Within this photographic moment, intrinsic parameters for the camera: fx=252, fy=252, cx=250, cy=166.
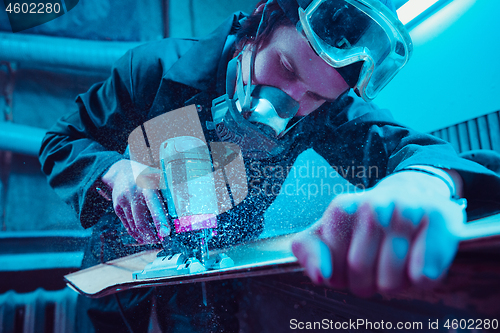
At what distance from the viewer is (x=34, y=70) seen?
89cm

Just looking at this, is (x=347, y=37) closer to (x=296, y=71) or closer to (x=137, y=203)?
(x=296, y=71)

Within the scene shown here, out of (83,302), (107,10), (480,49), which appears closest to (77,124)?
(83,302)

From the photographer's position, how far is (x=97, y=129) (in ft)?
2.02

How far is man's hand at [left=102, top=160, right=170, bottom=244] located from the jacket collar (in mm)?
209

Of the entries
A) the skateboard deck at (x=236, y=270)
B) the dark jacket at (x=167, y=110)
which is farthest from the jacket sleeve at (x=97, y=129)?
the skateboard deck at (x=236, y=270)

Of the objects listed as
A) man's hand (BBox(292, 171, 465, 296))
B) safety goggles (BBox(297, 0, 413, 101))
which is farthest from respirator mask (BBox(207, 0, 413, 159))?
man's hand (BBox(292, 171, 465, 296))

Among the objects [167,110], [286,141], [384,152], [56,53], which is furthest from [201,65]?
[56,53]

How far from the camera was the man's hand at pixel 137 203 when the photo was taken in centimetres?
41

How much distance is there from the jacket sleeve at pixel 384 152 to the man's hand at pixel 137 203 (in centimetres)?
36

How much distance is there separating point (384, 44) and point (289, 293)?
1.32 feet

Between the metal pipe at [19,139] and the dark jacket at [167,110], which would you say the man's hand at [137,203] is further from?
the metal pipe at [19,139]

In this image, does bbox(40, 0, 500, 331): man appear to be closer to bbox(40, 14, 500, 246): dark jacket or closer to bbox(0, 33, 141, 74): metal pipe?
bbox(40, 14, 500, 246): dark jacket

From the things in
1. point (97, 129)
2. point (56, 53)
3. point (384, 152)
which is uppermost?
point (56, 53)

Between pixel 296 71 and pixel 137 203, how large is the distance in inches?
14.1
